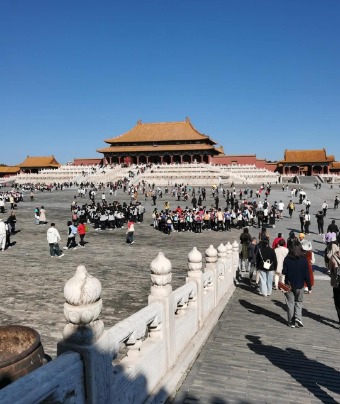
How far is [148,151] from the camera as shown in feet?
244

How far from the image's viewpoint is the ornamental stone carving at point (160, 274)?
448 cm

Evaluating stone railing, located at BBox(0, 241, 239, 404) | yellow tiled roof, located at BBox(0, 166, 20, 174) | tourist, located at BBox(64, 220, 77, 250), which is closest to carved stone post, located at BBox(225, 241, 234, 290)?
stone railing, located at BBox(0, 241, 239, 404)

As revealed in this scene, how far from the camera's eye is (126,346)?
3883 millimetres

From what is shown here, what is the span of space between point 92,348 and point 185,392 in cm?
197

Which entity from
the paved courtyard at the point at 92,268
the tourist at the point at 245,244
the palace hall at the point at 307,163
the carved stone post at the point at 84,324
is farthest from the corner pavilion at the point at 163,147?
the carved stone post at the point at 84,324

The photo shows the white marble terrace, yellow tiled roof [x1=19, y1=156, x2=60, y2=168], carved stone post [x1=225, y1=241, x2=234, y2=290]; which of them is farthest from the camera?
yellow tiled roof [x1=19, y1=156, x2=60, y2=168]

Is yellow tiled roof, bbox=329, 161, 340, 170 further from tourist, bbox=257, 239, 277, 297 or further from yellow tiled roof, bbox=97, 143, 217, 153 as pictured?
tourist, bbox=257, 239, 277, 297

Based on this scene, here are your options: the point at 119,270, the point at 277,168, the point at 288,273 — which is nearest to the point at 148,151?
the point at 277,168

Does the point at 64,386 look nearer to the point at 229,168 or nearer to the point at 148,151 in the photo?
the point at 229,168

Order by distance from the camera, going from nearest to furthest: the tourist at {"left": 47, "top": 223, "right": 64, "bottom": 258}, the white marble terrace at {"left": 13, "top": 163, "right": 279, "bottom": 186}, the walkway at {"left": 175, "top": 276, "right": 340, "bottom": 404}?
the walkway at {"left": 175, "top": 276, "right": 340, "bottom": 404}, the tourist at {"left": 47, "top": 223, "right": 64, "bottom": 258}, the white marble terrace at {"left": 13, "top": 163, "right": 279, "bottom": 186}

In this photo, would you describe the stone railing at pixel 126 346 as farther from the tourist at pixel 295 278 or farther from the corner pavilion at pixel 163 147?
the corner pavilion at pixel 163 147

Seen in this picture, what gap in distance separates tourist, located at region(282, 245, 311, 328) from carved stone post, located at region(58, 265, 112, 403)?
14.8 ft

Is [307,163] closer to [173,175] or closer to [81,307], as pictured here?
[173,175]

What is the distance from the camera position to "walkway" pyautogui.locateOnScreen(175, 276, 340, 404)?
4.16 m
